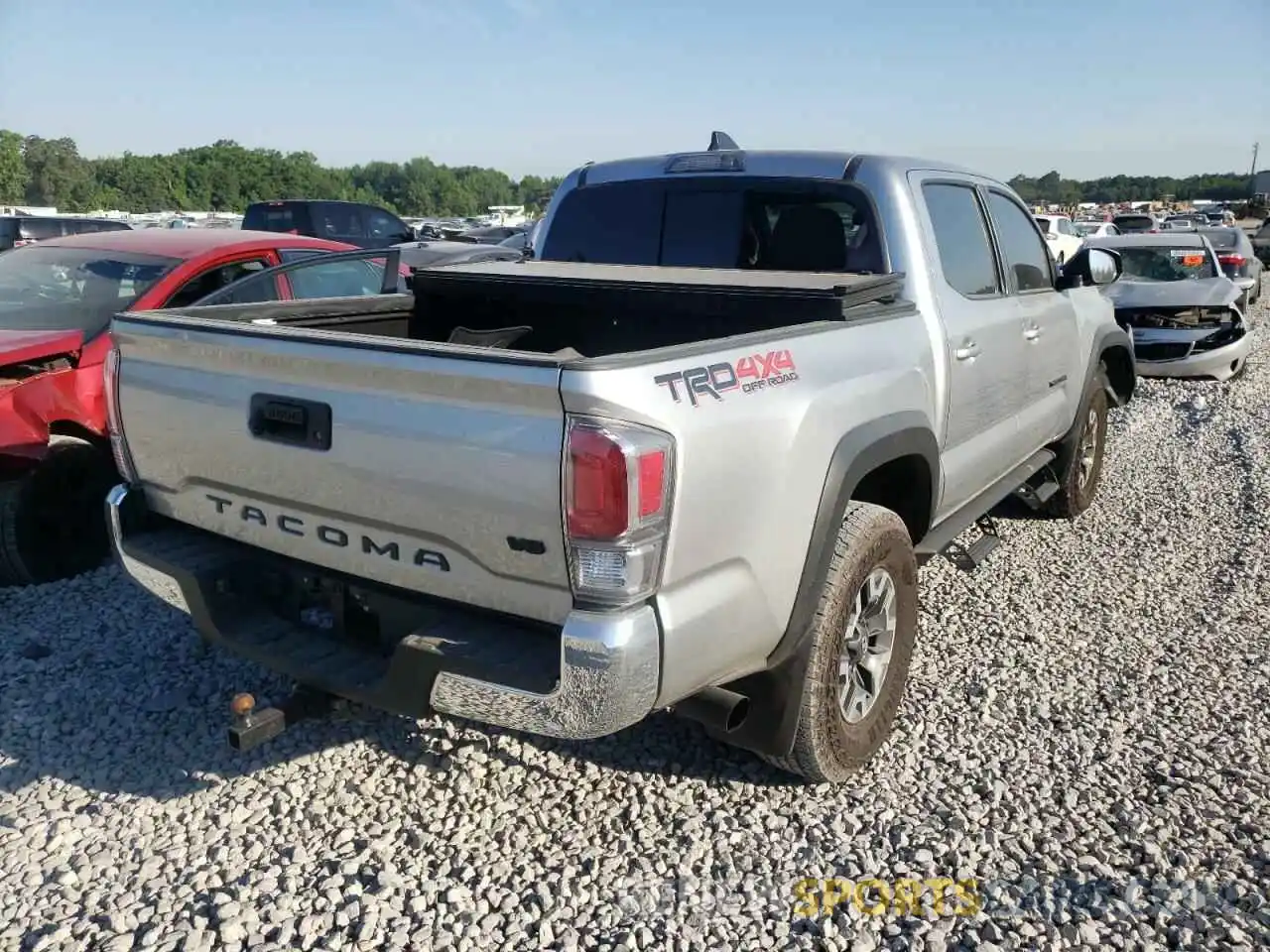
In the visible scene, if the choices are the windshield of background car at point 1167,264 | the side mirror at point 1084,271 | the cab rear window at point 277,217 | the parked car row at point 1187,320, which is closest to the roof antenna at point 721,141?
the side mirror at point 1084,271

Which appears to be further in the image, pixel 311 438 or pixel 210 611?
pixel 210 611

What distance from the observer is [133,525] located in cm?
326

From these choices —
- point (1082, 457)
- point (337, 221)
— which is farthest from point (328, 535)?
point (337, 221)

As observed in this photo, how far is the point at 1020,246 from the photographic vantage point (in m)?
5.00

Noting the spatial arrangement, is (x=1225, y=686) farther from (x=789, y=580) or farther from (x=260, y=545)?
(x=260, y=545)

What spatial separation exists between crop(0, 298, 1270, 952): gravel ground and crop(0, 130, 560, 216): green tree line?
80492 mm

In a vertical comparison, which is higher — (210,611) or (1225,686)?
(210,611)

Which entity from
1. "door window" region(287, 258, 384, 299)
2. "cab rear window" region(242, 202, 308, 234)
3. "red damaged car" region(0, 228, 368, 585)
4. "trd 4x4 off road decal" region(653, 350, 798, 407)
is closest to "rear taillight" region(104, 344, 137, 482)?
"red damaged car" region(0, 228, 368, 585)

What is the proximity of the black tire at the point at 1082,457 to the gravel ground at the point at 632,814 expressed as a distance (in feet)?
4.50

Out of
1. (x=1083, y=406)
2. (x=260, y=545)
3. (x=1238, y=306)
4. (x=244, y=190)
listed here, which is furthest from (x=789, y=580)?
(x=244, y=190)

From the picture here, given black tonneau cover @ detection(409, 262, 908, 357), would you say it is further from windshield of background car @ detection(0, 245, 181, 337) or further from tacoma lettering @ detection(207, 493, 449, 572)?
windshield of background car @ detection(0, 245, 181, 337)

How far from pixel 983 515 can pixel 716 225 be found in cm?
174

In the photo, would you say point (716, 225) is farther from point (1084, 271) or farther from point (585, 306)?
point (1084, 271)

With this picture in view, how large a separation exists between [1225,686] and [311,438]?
11.5 ft
